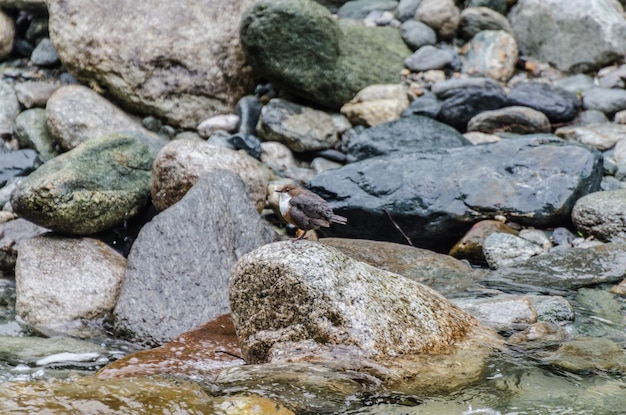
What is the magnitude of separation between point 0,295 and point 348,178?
3.86 meters

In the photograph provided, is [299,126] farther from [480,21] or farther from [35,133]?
[480,21]

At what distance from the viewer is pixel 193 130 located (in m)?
10.8

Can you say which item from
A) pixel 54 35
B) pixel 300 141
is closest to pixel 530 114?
pixel 300 141

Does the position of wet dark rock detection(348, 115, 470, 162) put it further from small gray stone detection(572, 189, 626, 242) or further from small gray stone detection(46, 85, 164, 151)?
small gray stone detection(46, 85, 164, 151)

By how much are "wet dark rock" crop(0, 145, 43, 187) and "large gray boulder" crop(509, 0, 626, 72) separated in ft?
25.9

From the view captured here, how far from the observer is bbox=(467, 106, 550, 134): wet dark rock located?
9875 millimetres

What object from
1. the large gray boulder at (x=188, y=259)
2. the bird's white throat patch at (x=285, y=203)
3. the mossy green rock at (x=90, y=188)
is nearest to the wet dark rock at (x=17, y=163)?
the mossy green rock at (x=90, y=188)

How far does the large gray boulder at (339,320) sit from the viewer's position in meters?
4.14

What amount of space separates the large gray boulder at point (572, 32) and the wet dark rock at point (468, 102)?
1.94m

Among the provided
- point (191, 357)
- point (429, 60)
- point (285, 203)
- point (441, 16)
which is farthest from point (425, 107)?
point (191, 357)

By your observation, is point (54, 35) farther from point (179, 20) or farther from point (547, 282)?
point (547, 282)

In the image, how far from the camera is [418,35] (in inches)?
472

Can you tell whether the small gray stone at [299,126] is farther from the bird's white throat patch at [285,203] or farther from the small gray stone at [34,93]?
the bird's white throat patch at [285,203]

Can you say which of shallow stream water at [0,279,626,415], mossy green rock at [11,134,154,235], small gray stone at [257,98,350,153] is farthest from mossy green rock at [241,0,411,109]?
shallow stream water at [0,279,626,415]
